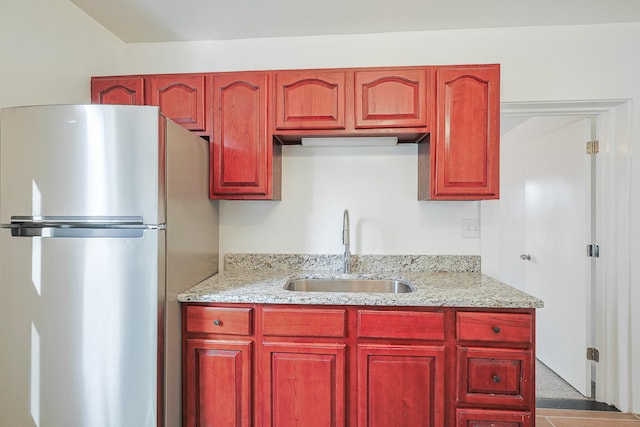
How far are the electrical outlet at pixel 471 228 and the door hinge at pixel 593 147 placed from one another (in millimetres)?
936

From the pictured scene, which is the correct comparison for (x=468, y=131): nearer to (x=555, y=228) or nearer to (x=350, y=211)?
(x=350, y=211)

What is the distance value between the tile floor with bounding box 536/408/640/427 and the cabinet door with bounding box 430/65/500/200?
147 cm

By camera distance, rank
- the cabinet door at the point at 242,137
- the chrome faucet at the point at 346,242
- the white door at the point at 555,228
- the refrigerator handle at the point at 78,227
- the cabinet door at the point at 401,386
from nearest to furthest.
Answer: the refrigerator handle at the point at 78,227 → the cabinet door at the point at 401,386 → the cabinet door at the point at 242,137 → the chrome faucet at the point at 346,242 → the white door at the point at 555,228

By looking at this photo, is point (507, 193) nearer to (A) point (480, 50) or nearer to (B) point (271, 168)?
(A) point (480, 50)

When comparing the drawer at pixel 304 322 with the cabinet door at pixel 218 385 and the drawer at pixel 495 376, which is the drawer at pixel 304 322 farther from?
the drawer at pixel 495 376

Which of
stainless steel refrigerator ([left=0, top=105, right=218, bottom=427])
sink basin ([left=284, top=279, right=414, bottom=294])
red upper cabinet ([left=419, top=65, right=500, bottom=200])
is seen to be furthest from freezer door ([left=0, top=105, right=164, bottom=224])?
red upper cabinet ([left=419, top=65, right=500, bottom=200])

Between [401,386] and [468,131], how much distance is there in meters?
1.35

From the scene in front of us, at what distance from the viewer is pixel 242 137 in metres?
1.95

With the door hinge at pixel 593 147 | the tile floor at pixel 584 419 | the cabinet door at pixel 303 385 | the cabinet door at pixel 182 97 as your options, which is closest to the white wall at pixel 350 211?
the cabinet door at pixel 182 97

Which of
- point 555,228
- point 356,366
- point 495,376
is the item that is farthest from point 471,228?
point 356,366

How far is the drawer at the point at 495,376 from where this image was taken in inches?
59.9

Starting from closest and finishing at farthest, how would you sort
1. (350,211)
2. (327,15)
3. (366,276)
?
(327,15) < (366,276) < (350,211)

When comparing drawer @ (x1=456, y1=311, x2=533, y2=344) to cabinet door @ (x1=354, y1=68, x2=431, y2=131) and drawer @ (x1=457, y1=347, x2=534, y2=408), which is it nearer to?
drawer @ (x1=457, y1=347, x2=534, y2=408)

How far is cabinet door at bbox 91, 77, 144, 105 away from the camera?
1.99 metres
